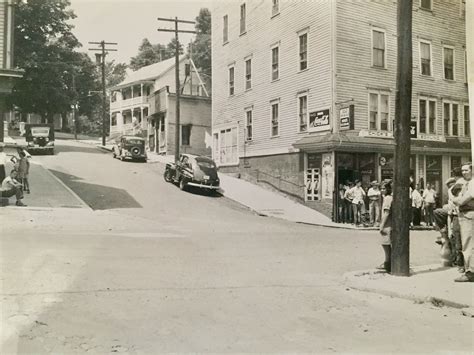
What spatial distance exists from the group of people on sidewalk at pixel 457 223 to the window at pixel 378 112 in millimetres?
12932

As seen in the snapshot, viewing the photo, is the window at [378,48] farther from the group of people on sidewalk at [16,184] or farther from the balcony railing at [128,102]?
the balcony railing at [128,102]

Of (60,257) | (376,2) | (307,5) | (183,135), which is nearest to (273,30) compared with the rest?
(307,5)

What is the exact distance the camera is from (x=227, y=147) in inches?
1153

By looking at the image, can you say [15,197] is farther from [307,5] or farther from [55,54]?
[307,5]

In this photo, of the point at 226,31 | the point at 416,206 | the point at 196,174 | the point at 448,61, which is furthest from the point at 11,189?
the point at 448,61

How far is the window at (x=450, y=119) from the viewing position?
78.0ft

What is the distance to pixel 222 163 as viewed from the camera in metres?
29.8

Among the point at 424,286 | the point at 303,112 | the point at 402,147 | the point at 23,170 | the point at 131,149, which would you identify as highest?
the point at 303,112

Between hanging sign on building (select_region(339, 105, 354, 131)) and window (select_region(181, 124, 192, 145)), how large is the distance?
61.4ft

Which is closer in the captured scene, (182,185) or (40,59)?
(40,59)

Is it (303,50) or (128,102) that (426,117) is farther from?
(128,102)

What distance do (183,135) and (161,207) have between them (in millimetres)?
19629

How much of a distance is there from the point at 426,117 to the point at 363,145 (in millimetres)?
4770

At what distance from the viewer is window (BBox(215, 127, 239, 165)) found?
93.5 feet
